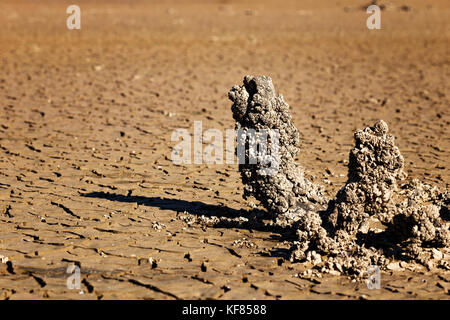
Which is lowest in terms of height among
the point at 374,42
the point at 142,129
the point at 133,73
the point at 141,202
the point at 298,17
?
the point at 141,202

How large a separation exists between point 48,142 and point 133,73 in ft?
15.7

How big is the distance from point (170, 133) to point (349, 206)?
439 centimetres

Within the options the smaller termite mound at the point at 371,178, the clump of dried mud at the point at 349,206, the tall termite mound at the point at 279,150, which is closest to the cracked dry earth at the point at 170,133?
the clump of dried mud at the point at 349,206

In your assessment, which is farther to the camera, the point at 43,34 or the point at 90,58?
the point at 43,34

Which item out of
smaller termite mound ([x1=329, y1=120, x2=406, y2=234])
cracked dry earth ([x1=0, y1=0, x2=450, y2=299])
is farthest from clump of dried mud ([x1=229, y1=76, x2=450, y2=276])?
cracked dry earth ([x1=0, y1=0, x2=450, y2=299])

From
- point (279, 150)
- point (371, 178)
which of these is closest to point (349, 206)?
point (371, 178)

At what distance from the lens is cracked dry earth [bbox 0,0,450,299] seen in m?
4.48

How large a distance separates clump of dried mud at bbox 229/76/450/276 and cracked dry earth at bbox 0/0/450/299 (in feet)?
0.62

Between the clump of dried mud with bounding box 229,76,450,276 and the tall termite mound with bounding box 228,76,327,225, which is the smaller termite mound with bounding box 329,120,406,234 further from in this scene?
the tall termite mound with bounding box 228,76,327,225

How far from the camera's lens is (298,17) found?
70.2ft

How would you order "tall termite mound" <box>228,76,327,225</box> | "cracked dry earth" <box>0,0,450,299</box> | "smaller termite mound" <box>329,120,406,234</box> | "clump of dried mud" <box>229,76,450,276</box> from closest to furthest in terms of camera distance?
"cracked dry earth" <box>0,0,450,299</box> → "clump of dried mud" <box>229,76,450,276</box> → "smaller termite mound" <box>329,120,406,234</box> → "tall termite mound" <box>228,76,327,225</box>

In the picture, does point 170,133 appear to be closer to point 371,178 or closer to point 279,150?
point 279,150
